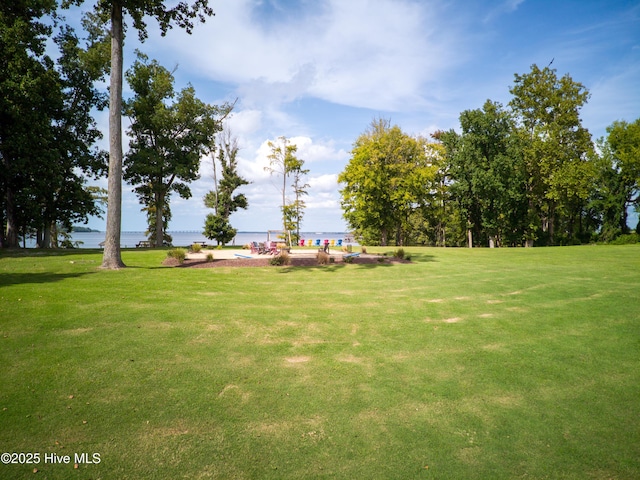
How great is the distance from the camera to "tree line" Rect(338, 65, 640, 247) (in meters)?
35.8

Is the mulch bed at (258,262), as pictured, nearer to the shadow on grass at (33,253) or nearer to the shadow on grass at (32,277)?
the shadow on grass at (32,277)

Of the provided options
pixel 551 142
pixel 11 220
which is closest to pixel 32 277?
pixel 11 220

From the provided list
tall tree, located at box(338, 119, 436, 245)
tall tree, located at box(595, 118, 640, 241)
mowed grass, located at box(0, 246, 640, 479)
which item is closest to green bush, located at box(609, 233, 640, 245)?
tall tree, located at box(595, 118, 640, 241)

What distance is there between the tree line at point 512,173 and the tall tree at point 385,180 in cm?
12

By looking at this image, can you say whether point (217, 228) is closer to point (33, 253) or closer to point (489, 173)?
point (33, 253)

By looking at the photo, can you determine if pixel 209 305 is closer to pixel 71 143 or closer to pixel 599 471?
pixel 599 471

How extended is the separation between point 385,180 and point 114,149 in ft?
97.8

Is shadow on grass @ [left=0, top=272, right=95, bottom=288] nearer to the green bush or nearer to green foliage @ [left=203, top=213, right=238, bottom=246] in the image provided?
green foliage @ [left=203, top=213, right=238, bottom=246]

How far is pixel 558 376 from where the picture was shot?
232 inches

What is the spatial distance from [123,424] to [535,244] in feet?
153

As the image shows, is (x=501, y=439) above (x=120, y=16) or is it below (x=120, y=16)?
below

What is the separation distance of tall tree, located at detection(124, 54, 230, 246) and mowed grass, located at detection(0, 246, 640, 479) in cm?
2186

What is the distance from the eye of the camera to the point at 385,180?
3897 centimetres

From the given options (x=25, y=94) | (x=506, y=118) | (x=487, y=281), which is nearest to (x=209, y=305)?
(x=487, y=281)
